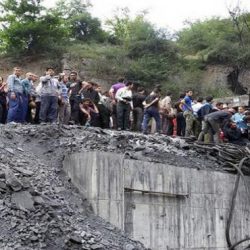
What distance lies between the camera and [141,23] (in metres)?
37.0

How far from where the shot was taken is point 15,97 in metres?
12.2

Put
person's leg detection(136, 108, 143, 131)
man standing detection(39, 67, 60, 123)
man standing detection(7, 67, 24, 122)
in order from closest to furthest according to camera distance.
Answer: man standing detection(7, 67, 24, 122), man standing detection(39, 67, 60, 123), person's leg detection(136, 108, 143, 131)

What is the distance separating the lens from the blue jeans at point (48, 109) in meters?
12.6

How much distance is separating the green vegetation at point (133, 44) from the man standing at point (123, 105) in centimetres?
1734

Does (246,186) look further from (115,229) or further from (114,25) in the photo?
(114,25)

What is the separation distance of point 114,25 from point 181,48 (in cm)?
768

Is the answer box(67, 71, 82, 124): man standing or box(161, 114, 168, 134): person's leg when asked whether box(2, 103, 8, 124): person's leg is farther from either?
box(161, 114, 168, 134): person's leg

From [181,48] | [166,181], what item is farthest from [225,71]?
[166,181]

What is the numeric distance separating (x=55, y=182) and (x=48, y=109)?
376 cm

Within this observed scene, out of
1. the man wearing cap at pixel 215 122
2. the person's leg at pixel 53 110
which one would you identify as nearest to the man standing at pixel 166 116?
the man wearing cap at pixel 215 122

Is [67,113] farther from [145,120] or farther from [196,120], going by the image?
[196,120]

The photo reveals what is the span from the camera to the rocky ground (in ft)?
24.9

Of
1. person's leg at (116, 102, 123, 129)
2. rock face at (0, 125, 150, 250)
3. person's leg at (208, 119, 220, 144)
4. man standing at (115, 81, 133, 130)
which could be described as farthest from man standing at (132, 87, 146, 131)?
rock face at (0, 125, 150, 250)

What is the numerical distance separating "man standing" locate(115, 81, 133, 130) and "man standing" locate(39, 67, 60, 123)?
82.3 inches
